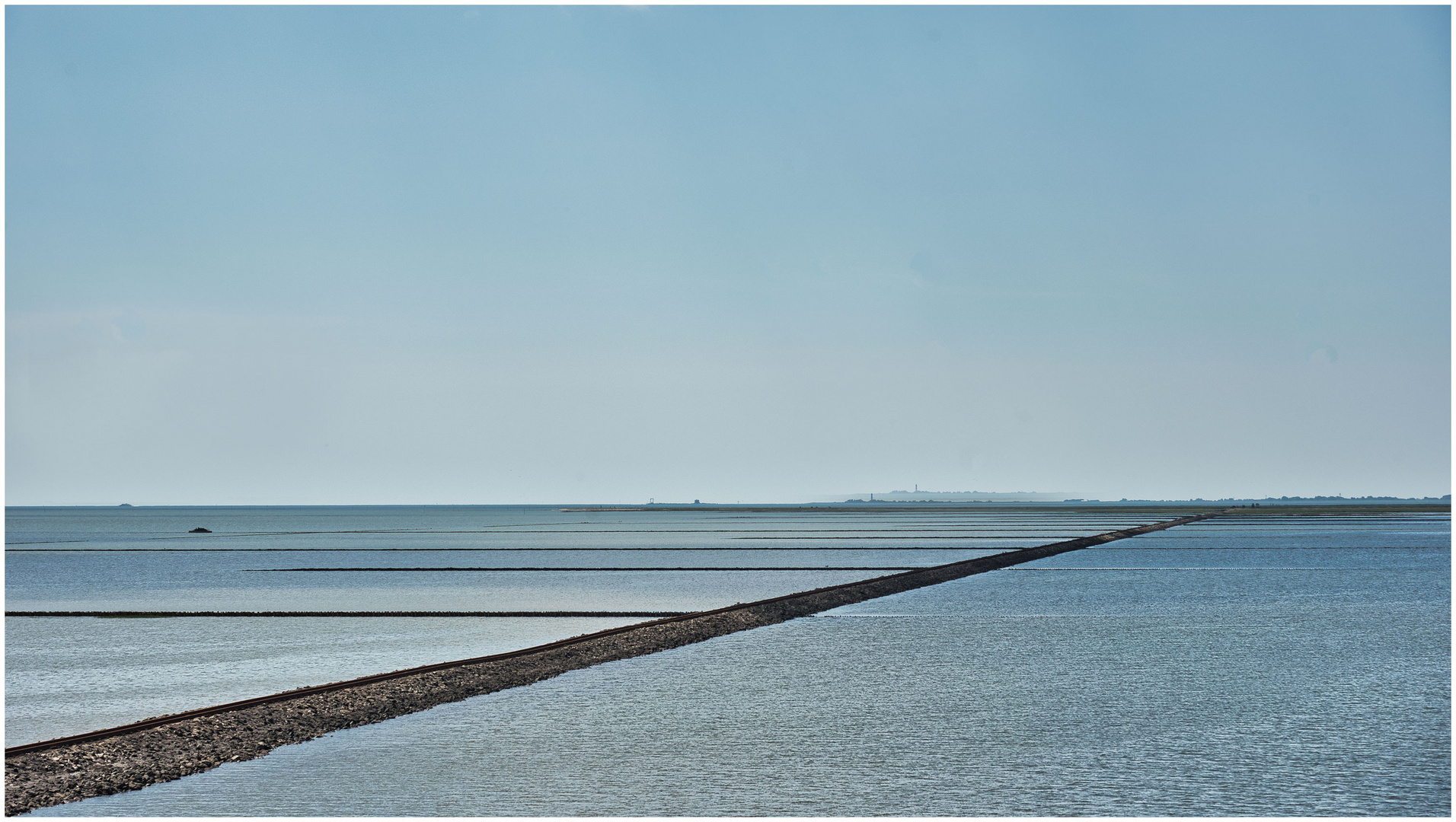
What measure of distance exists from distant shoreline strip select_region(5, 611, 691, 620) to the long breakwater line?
3.68 m

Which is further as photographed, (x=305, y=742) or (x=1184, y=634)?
(x=1184, y=634)

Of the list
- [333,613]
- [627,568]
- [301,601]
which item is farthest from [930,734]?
[627,568]

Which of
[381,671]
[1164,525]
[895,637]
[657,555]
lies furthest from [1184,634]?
[1164,525]

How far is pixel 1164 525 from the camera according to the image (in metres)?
111

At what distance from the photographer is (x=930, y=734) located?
1305 centimetres

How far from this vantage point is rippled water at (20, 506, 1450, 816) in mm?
10359

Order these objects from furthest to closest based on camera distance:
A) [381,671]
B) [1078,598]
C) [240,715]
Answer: [1078,598], [381,671], [240,715]

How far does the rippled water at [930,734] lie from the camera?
10359mm

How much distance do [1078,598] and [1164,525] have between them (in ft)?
280

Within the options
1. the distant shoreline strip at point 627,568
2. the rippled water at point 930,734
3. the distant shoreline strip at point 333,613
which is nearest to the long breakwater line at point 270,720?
the rippled water at point 930,734

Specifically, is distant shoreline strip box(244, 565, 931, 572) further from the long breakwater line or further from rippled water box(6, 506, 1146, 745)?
the long breakwater line

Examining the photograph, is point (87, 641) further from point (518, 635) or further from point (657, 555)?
point (657, 555)

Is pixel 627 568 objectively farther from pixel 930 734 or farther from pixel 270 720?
pixel 930 734

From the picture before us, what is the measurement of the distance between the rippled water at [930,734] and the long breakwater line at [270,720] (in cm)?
37
